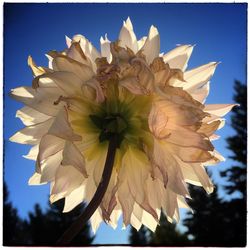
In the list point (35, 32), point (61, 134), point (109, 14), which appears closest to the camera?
point (61, 134)

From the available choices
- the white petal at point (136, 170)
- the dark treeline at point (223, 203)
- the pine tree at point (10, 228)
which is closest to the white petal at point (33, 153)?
the white petal at point (136, 170)

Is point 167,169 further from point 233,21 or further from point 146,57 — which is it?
point 233,21

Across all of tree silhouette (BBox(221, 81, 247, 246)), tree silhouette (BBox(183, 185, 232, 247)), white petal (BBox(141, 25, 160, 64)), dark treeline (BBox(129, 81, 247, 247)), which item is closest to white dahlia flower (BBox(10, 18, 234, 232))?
white petal (BBox(141, 25, 160, 64))

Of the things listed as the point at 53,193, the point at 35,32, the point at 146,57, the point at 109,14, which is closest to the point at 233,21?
the point at 109,14

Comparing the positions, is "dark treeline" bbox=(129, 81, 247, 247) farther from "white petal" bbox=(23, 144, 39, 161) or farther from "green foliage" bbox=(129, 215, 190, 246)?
"white petal" bbox=(23, 144, 39, 161)

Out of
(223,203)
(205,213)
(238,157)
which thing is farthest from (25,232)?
(223,203)

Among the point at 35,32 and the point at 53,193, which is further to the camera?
the point at 35,32

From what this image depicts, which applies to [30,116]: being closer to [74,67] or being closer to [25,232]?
[74,67]
